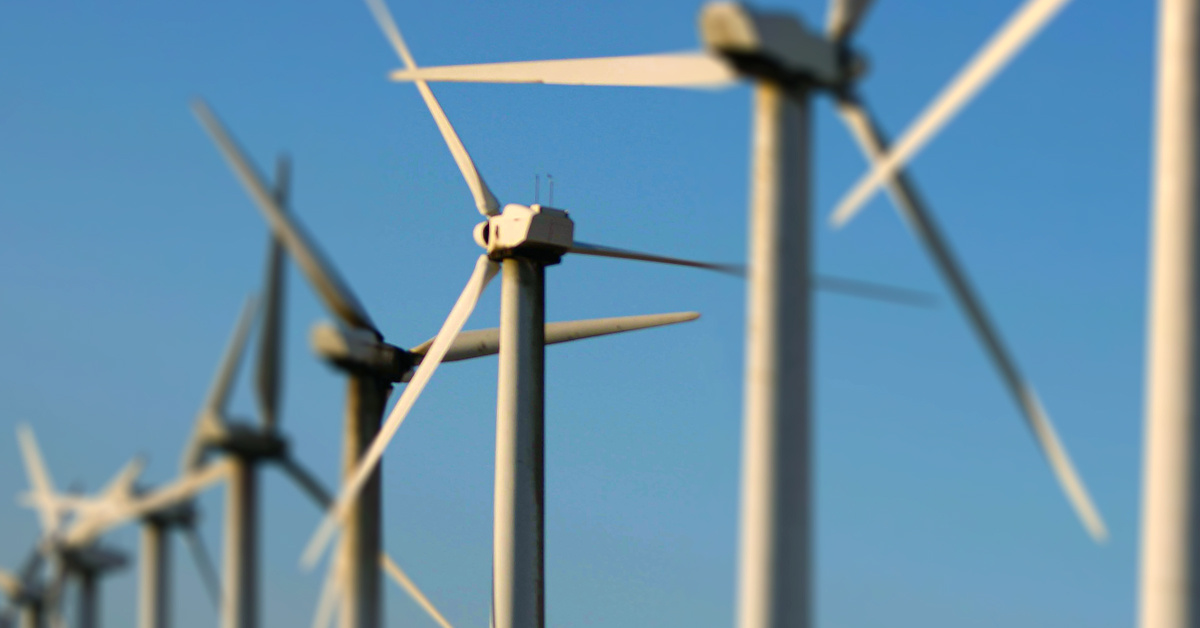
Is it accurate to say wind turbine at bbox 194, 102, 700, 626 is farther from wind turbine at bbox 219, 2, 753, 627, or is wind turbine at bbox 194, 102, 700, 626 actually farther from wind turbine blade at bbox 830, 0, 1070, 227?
wind turbine blade at bbox 830, 0, 1070, 227

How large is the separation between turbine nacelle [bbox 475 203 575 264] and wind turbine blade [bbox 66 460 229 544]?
7.25 meters

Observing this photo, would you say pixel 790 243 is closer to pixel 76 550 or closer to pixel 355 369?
pixel 355 369

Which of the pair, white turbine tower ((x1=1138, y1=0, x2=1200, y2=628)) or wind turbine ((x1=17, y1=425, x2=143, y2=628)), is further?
wind turbine ((x1=17, y1=425, x2=143, y2=628))

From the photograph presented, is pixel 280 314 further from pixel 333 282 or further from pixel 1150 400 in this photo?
pixel 1150 400

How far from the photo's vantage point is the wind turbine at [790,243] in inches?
842

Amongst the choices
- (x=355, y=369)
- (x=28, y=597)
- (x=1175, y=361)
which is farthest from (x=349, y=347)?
(x=28, y=597)

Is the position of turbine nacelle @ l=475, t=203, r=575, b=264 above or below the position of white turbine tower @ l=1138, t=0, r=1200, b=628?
above

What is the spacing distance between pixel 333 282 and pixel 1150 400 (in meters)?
18.7

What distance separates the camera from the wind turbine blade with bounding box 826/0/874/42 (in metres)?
23.7

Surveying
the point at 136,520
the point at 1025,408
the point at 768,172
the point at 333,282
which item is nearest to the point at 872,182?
the point at 768,172

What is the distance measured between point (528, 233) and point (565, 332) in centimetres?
381

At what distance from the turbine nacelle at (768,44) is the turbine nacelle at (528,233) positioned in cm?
1704

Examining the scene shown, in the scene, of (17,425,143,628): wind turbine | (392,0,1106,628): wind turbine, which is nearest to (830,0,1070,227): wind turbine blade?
(392,0,1106,628): wind turbine

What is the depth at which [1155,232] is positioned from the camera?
65.4ft
